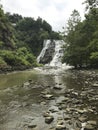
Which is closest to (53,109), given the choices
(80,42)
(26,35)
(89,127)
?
(89,127)

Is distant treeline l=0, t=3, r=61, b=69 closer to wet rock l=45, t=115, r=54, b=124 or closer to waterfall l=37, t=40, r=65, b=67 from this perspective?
waterfall l=37, t=40, r=65, b=67

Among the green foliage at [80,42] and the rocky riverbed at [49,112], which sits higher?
the green foliage at [80,42]

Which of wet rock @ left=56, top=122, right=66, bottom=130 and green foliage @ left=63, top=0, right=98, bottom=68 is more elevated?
green foliage @ left=63, top=0, right=98, bottom=68

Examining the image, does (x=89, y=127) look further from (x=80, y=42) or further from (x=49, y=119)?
(x=80, y=42)

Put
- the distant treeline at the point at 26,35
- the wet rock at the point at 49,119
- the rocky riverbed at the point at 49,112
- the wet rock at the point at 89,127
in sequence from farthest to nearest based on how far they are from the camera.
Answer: the distant treeline at the point at 26,35 → the wet rock at the point at 49,119 → the rocky riverbed at the point at 49,112 → the wet rock at the point at 89,127

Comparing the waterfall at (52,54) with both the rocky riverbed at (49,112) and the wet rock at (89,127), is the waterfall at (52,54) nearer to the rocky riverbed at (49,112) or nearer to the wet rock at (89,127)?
the rocky riverbed at (49,112)

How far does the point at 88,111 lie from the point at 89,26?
122 ft

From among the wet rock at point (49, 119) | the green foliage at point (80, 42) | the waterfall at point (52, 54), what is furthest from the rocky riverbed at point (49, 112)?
the waterfall at point (52, 54)

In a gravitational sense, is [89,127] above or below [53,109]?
below

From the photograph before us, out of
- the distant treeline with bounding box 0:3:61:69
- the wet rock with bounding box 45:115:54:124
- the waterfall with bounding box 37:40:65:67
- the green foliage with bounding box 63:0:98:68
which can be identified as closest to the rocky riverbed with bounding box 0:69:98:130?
the wet rock with bounding box 45:115:54:124

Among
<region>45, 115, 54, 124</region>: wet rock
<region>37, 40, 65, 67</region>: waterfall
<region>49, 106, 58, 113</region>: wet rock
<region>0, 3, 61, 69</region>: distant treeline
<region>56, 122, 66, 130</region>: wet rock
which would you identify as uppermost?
<region>0, 3, 61, 69</region>: distant treeline

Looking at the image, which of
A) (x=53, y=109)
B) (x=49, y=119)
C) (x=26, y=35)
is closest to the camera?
(x=49, y=119)

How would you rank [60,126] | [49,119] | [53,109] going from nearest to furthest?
[60,126] < [49,119] < [53,109]

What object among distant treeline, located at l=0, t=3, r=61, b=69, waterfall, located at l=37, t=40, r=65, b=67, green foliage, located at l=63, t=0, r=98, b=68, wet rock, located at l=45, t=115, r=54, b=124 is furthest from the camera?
waterfall, located at l=37, t=40, r=65, b=67
